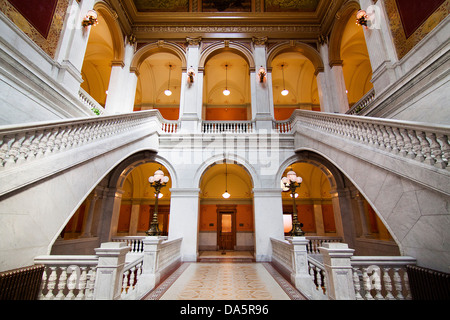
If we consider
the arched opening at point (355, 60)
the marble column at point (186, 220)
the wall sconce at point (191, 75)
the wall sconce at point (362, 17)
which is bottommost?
the marble column at point (186, 220)

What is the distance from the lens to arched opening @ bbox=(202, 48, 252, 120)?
15.5m

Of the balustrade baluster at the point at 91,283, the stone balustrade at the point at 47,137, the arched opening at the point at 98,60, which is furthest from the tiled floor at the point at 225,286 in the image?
the arched opening at the point at 98,60

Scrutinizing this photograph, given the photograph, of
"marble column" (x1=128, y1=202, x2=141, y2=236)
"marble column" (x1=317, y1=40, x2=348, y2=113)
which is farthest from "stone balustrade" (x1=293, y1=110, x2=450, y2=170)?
"marble column" (x1=128, y1=202, x2=141, y2=236)

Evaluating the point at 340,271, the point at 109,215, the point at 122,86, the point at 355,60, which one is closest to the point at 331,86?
the point at 355,60

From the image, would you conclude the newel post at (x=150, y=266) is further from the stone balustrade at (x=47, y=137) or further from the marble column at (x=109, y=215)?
the marble column at (x=109, y=215)

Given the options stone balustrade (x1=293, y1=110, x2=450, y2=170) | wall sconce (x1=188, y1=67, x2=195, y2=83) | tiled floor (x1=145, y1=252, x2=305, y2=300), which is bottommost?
tiled floor (x1=145, y1=252, x2=305, y2=300)

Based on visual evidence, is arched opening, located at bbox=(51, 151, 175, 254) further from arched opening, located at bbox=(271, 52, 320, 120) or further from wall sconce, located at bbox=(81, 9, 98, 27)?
arched opening, located at bbox=(271, 52, 320, 120)

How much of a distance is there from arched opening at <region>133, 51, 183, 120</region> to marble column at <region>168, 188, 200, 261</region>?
8509 mm

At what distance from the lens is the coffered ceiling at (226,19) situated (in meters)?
12.0

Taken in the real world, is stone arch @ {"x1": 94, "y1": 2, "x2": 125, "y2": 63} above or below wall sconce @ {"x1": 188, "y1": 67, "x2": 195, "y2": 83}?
above

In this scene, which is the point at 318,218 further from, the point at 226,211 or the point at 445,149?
the point at 445,149

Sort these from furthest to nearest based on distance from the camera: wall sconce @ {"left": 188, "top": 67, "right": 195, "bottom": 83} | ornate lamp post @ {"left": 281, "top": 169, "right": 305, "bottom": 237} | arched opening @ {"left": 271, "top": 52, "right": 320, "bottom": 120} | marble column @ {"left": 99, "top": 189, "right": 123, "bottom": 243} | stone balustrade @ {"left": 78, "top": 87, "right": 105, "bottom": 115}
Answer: arched opening @ {"left": 271, "top": 52, "right": 320, "bottom": 120}
wall sconce @ {"left": 188, "top": 67, "right": 195, "bottom": 83}
marble column @ {"left": 99, "top": 189, "right": 123, "bottom": 243}
stone balustrade @ {"left": 78, "top": 87, "right": 105, "bottom": 115}
ornate lamp post @ {"left": 281, "top": 169, "right": 305, "bottom": 237}

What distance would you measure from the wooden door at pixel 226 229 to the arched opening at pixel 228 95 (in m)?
6.93

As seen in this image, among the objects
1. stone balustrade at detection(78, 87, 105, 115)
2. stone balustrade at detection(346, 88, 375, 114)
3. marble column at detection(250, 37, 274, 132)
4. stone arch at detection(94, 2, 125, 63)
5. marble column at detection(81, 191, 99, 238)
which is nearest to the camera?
stone balustrade at detection(78, 87, 105, 115)
